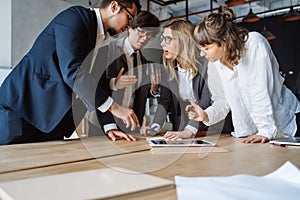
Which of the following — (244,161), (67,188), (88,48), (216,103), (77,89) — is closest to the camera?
(67,188)

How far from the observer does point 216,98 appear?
1536mm

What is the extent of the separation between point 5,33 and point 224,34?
11.6 ft

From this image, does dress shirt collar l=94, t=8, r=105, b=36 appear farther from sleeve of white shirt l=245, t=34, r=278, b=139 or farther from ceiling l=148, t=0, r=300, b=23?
ceiling l=148, t=0, r=300, b=23

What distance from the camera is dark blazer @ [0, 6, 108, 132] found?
1.08 metres

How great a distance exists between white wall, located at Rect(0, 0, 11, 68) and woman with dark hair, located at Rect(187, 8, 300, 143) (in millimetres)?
3329

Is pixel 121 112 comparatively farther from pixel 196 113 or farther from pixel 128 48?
pixel 128 48

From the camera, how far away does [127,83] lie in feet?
4.67

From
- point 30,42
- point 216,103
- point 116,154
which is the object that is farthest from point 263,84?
point 30,42

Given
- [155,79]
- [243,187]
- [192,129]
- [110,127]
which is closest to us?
[243,187]

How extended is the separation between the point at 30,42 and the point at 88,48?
3.46 m

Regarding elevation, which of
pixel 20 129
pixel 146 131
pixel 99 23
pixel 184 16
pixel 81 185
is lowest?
pixel 146 131

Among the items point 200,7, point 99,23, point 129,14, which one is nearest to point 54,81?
point 99,23

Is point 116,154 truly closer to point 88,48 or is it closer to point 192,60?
point 88,48

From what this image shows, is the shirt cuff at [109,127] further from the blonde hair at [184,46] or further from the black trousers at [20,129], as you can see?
the blonde hair at [184,46]
